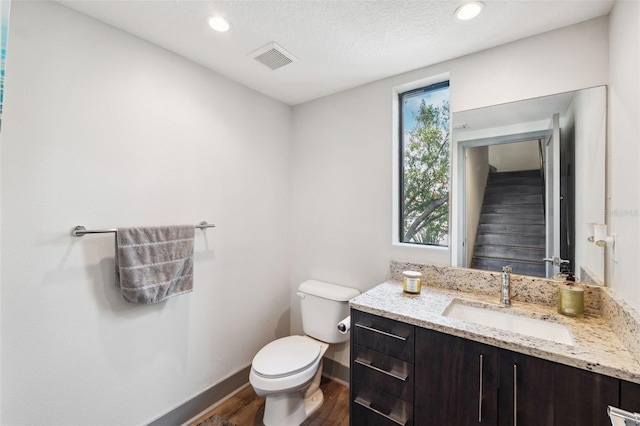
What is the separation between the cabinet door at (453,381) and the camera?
1132mm

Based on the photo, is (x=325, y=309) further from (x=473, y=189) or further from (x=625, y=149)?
(x=625, y=149)

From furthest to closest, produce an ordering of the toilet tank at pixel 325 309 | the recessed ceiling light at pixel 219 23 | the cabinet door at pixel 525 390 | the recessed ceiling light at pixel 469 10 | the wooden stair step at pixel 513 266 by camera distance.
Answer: the toilet tank at pixel 325 309 < the wooden stair step at pixel 513 266 < the recessed ceiling light at pixel 219 23 < the recessed ceiling light at pixel 469 10 < the cabinet door at pixel 525 390

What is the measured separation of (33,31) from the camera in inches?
48.9

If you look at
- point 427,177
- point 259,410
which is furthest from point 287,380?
point 427,177

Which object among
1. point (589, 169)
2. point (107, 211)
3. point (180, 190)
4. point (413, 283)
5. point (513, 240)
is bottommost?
point (413, 283)

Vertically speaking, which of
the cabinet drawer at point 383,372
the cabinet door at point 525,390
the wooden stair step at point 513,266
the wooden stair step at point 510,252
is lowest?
the cabinet drawer at point 383,372

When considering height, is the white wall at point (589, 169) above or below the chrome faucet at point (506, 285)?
above

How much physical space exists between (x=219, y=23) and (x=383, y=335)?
71.4 inches

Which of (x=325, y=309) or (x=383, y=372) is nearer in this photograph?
(x=383, y=372)

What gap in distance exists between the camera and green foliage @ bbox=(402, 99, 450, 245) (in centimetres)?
191

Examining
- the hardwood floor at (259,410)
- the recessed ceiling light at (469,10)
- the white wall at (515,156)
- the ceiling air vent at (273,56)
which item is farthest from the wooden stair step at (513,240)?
the ceiling air vent at (273,56)

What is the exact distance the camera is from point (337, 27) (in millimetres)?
1469

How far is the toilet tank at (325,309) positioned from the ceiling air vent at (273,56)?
5.33 ft

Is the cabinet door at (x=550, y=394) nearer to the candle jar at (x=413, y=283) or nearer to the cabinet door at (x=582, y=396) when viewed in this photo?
the cabinet door at (x=582, y=396)
